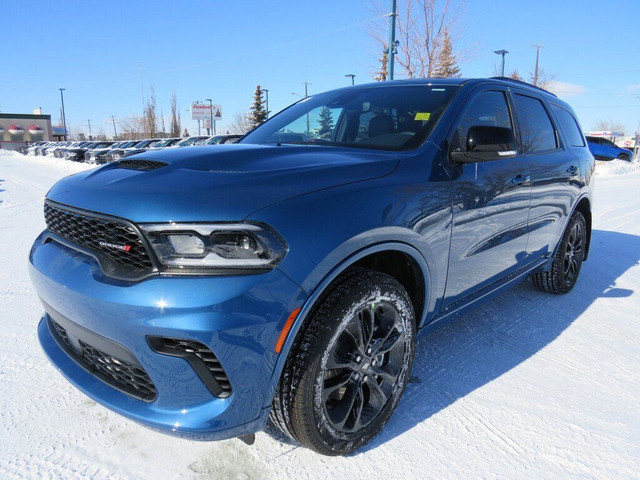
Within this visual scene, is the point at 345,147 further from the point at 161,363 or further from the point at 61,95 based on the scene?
the point at 61,95

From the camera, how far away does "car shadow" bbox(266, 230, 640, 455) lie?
2438mm

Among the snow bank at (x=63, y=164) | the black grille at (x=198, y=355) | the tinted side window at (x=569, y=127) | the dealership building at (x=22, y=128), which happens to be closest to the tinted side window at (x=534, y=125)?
the tinted side window at (x=569, y=127)

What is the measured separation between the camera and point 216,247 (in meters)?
1.58

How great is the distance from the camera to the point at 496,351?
3.06 metres

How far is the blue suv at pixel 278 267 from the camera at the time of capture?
157cm

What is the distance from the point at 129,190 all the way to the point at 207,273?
0.49 m

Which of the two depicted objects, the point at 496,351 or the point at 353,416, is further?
the point at 496,351

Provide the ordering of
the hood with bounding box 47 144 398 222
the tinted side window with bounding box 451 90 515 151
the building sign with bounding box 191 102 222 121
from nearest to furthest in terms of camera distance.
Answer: the hood with bounding box 47 144 398 222 < the tinted side window with bounding box 451 90 515 151 < the building sign with bounding box 191 102 222 121

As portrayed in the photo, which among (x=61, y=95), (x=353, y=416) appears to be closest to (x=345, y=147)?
(x=353, y=416)

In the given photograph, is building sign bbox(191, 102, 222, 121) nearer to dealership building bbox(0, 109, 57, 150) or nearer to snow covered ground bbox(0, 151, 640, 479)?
dealership building bbox(0, 109, 57, 150)

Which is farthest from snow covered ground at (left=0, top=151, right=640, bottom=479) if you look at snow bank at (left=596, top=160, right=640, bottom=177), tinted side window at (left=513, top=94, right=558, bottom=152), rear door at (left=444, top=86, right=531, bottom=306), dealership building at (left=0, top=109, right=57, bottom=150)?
dealership building at (left=0, top=109, right=57, bottom=150)

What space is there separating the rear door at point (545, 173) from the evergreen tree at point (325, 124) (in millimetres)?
1361

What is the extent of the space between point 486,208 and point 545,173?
106 centimetres

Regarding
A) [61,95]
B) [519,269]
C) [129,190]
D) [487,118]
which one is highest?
[61,95]
